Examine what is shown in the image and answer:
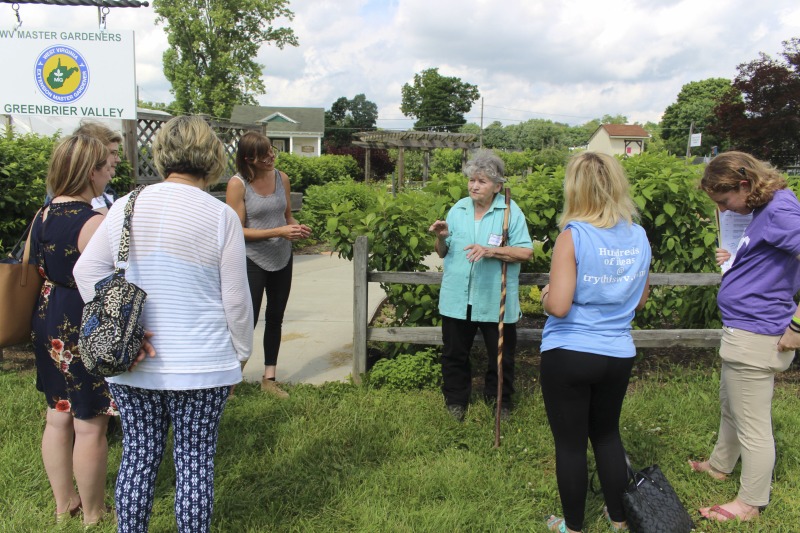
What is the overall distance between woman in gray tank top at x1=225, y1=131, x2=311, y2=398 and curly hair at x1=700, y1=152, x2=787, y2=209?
7.78 feet

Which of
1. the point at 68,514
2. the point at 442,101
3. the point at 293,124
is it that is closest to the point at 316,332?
the point at 68,514

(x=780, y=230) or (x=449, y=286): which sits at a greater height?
(x=780, y=230)

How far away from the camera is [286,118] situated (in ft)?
172

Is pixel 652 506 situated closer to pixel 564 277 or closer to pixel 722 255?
pixel 564 277

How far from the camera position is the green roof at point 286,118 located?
51250 mm

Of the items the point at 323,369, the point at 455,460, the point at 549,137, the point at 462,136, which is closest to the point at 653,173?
the point at 455,460

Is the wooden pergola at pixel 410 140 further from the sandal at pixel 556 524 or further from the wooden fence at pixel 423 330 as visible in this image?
the sandal at pixel 556 524

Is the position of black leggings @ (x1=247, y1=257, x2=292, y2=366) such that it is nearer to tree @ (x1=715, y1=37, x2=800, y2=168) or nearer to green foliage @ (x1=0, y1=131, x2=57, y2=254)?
green foliage @ (x1=0, y1=131, x2=57, y2=254)

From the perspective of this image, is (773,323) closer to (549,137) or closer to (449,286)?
(449,286)

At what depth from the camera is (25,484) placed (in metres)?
3.04

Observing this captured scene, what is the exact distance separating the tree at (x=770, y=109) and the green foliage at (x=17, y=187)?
76.3 feet

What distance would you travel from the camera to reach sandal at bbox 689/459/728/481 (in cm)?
318

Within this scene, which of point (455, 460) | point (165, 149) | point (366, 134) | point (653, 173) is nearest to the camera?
point (165, 149)

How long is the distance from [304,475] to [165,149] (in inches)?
76.3
